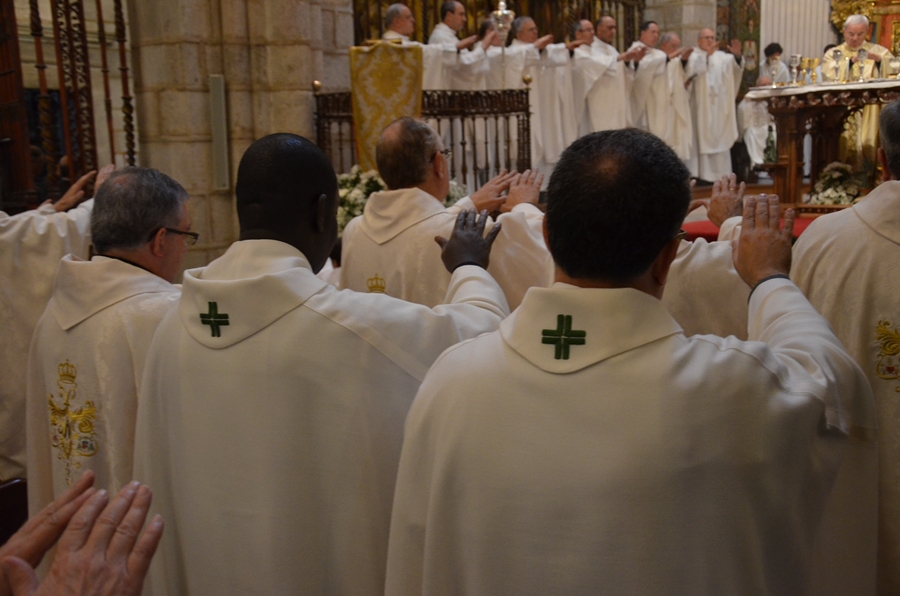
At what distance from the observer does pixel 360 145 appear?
7.84 meters

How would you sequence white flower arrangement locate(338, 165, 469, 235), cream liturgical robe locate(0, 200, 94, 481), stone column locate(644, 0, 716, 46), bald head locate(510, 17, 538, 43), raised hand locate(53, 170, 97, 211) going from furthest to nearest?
1. stone column locate(644, 0, 716, 46)
2. bald head locate(510, 17, 538, 43)
3. white flower arrangement locate(338, 165, 469, 235)
4. raised hand locate(53, 170, 97, 211)
5. cream liturgical robe locate(0, 200, 94, 481)

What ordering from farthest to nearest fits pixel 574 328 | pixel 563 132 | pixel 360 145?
pixel 563 132 < pixel 360 145 < pixel 574 328

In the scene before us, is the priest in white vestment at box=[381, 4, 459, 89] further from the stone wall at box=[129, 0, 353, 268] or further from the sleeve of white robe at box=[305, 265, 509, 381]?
the sleeve of white robe at box=[305, 265, 509, 381]

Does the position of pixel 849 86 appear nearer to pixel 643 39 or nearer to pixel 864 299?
pixel 864 299

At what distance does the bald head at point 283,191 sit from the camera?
200 cm

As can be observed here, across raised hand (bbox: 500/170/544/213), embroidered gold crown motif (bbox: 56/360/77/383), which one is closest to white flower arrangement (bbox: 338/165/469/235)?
raised hand (bbox: 500/170/544/213)

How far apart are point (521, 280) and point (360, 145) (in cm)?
466

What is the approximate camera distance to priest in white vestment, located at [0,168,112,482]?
4.06 m

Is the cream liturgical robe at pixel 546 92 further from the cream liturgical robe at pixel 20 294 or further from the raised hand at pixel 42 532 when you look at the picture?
the raised hand at pixel 42 532

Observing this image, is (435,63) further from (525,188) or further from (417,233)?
(417,233)

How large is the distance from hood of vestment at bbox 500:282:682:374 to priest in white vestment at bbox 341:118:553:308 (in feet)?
5.87

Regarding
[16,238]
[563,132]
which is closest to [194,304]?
[16,238]

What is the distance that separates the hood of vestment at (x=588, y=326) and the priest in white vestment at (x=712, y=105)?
450 inches

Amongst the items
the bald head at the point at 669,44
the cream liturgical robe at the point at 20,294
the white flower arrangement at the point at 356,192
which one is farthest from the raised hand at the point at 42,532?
the bald head at the point at 669,44
